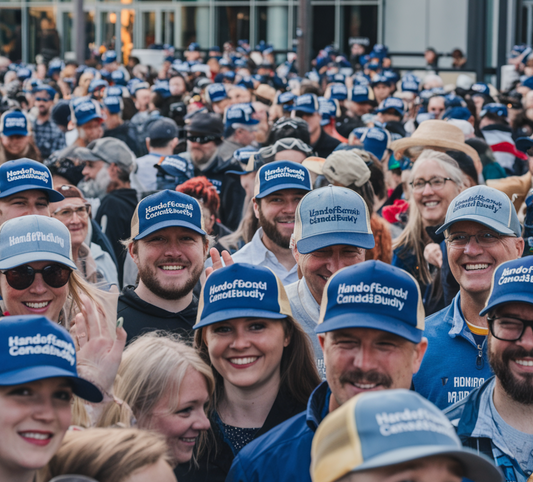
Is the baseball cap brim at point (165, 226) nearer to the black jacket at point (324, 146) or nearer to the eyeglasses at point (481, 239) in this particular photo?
the eyeglasses at point (481, 239)

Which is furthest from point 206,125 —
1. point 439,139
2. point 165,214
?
point 165,214

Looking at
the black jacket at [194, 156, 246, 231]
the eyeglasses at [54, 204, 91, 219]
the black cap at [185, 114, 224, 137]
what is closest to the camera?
the eyeglasses at [54, 204, 91, 219]

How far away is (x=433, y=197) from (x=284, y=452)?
3.11 m

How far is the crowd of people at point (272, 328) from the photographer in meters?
2.33

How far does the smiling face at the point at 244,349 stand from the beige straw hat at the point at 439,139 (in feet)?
12.8

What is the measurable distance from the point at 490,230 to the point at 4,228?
232 centimetres

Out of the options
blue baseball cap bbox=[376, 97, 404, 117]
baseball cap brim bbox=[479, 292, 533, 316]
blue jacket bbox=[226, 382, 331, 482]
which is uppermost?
blue baseball cap bbox=[376, 97, 404, 117]

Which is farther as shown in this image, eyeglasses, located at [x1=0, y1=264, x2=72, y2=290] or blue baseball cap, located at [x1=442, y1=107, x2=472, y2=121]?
blue baseball cap, located at [x1=442, y1=107, x2=472, y2=121]

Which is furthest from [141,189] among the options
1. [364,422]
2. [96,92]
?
[96,92]

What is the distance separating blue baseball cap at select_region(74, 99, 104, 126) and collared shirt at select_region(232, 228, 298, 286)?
493cm

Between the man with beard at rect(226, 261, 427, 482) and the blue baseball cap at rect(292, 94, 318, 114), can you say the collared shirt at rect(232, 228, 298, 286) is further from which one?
the blue baseball cap at rect(292, 94, 318, 114)

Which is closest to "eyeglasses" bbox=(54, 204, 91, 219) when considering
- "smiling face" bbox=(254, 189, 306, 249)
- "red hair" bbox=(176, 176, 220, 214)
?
"red hair" bbox=(176, 176, 220, 214)

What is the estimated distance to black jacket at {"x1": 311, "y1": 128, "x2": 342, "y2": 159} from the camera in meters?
9.41

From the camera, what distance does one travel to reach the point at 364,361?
2.85m
